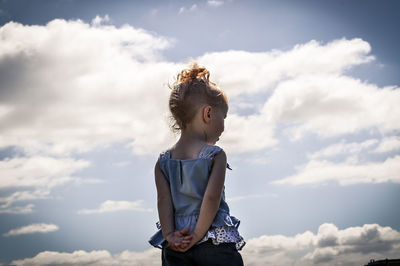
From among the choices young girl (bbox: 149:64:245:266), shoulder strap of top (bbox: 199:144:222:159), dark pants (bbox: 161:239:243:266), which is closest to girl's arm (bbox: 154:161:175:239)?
young girl (bbox: 149:64:245:266)

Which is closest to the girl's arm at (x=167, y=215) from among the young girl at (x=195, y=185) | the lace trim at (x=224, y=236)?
the young girl at (x=195, y=185)

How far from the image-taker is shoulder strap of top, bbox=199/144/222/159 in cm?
346

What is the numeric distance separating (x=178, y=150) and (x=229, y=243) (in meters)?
0.94

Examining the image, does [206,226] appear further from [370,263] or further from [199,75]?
[370,263]

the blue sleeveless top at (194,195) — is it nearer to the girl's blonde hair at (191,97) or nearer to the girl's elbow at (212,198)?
the girl's elbow at (212,198)

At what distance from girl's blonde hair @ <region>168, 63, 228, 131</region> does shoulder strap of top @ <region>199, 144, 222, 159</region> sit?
0.34 m

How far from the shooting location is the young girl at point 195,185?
3.31 meters

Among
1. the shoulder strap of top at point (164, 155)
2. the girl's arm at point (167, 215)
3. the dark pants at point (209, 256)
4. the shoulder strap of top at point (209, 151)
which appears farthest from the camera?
the shoulder strap of top at point (164, 155)

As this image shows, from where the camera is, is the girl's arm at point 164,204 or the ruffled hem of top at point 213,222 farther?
the girl's arm at point 164,204

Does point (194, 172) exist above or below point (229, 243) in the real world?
above

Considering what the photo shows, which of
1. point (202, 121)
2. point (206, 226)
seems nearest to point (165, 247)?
point (206, 226)

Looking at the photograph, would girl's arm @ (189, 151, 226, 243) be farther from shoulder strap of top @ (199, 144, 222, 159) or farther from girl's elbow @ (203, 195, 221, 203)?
shoulder strap of top @ (199, 144, 222, 159)

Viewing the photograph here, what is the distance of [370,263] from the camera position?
11586 mm

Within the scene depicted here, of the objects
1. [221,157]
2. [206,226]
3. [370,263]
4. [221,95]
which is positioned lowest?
[370,263]
